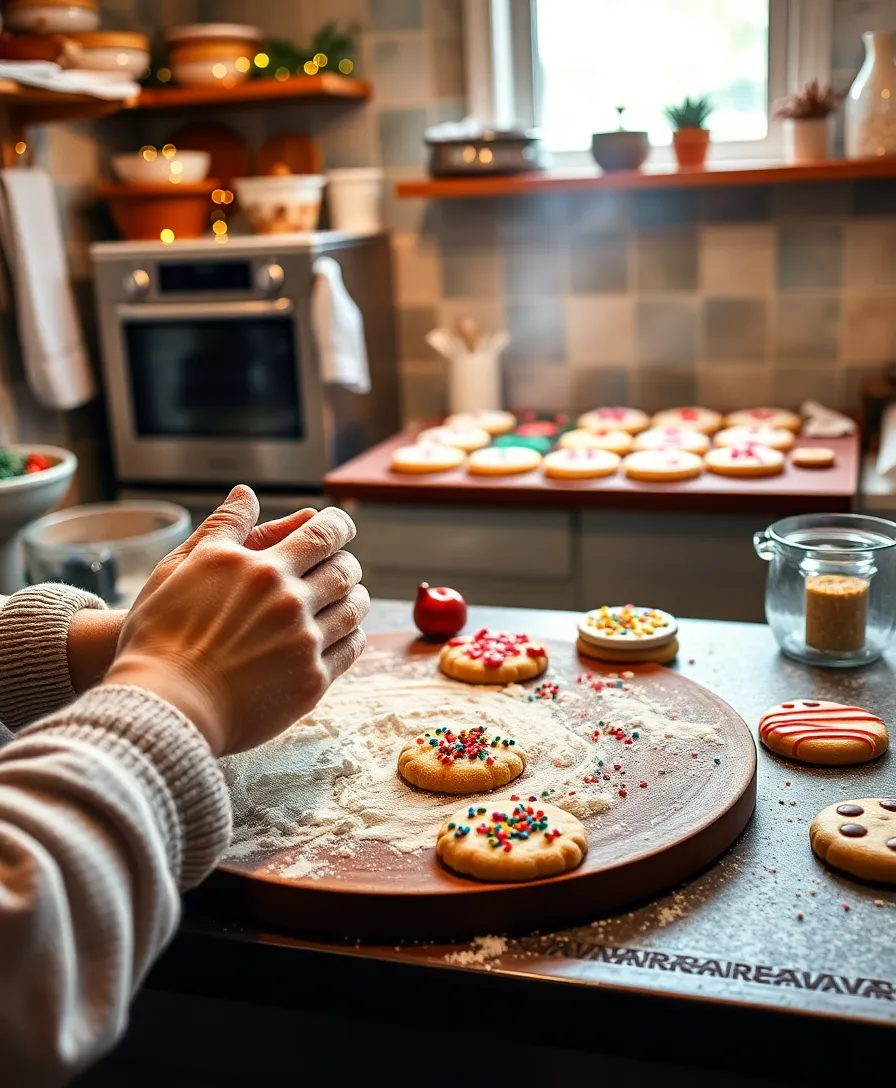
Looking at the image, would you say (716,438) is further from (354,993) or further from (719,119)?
(354,993)

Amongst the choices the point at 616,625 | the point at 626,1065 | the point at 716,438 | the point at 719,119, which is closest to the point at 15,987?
the point at 626,1065

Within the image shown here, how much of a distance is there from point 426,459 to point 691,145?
0.96 m

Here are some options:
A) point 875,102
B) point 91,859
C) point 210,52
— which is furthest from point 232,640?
point 210,52

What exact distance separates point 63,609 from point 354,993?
0.49 meters

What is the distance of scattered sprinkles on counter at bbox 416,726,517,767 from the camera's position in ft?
3.45

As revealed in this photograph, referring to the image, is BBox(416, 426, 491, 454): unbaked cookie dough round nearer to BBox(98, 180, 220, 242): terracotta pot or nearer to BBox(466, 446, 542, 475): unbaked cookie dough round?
BBox(466, 446, 542, 475): unbaked cookie dough round

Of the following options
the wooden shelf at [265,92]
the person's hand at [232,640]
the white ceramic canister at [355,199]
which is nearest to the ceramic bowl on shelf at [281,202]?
the white ceramic canister at [355,199]

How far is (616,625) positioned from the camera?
4.48 ft

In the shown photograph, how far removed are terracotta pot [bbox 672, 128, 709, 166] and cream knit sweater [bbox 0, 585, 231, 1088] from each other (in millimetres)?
2240

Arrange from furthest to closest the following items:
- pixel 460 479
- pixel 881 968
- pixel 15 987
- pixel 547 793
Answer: pixel 460 479 → pixel 547 793 → pixel 881 968 → pixel 15 987

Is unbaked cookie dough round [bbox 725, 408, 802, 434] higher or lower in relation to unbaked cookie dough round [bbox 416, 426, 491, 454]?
higher

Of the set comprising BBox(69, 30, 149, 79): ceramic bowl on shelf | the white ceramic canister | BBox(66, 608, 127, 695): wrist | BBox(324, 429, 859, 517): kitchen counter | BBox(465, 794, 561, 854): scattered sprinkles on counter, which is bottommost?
BBox(324, 429, 859, 517): kitchen counter

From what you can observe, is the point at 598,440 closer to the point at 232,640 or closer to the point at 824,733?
the point at 824,733

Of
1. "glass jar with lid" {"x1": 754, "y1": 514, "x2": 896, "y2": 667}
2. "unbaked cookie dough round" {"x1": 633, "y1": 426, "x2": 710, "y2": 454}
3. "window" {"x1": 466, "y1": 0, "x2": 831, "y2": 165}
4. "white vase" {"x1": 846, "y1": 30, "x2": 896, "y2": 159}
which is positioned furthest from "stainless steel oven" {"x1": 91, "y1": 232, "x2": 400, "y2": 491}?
"glass jar with lid" {"x1": 754, "y1": 514, "x2": 896, "y2": 667}
